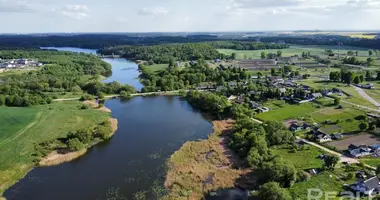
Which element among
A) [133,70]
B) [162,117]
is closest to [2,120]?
[162,117]

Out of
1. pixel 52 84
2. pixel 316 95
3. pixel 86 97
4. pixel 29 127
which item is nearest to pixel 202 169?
pixel 29 127

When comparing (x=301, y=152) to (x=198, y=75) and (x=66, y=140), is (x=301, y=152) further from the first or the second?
(x=198, y=75)

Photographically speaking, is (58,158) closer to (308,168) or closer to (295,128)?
(308,168)

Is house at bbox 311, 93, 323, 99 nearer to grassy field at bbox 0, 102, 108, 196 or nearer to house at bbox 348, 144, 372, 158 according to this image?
house at bbox 348, 144, 372, 158

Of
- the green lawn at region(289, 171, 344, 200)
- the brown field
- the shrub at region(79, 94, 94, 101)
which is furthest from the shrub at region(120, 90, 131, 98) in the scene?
the green lawn at region(289, 171, 344, 200)

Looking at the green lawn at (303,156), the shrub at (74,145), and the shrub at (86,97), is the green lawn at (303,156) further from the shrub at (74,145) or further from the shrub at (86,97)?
the shrub at (86,97)
